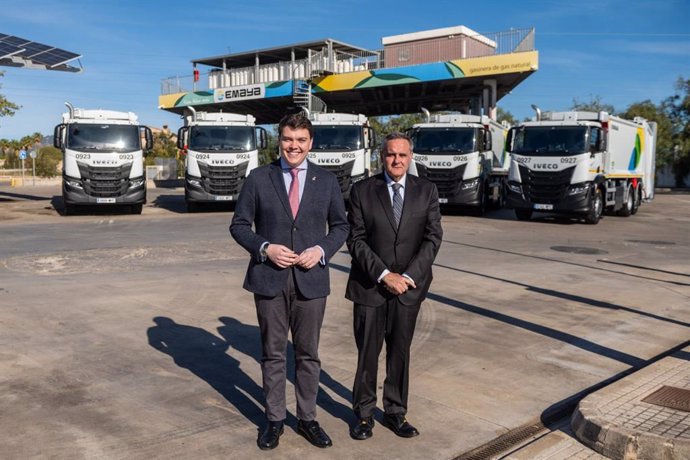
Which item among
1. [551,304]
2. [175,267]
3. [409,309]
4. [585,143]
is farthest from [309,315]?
[585,143]

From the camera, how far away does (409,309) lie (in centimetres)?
410

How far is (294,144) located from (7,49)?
2285 centimetres

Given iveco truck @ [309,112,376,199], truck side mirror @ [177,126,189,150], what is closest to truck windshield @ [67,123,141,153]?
truck side mirror @ [177,126,189,150]

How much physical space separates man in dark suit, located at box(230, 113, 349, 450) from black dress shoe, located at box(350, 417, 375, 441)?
0.71 feet

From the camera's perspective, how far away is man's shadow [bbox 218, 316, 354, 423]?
454cm

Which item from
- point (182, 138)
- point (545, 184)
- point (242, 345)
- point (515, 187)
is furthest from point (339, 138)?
point (242, 345)

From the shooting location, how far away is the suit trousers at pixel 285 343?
3.91m

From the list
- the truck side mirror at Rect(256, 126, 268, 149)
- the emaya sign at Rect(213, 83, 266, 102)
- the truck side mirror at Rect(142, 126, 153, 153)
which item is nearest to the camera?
the truck side mirror at Rect(142, 126, 153, 153)

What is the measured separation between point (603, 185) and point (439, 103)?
72.2ft

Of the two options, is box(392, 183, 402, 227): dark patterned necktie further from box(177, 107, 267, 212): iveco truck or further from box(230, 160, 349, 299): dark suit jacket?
box(177, 107, 267, 212): iveco truck

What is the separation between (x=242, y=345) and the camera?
19.9 ft

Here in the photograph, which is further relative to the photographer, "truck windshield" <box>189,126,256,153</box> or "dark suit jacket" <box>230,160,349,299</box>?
"truck windshield" <box>189,126,256,153</box>

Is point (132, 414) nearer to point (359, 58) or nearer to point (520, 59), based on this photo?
point (520, 59)

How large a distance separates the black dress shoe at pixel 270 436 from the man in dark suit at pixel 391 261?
1.51 feet
